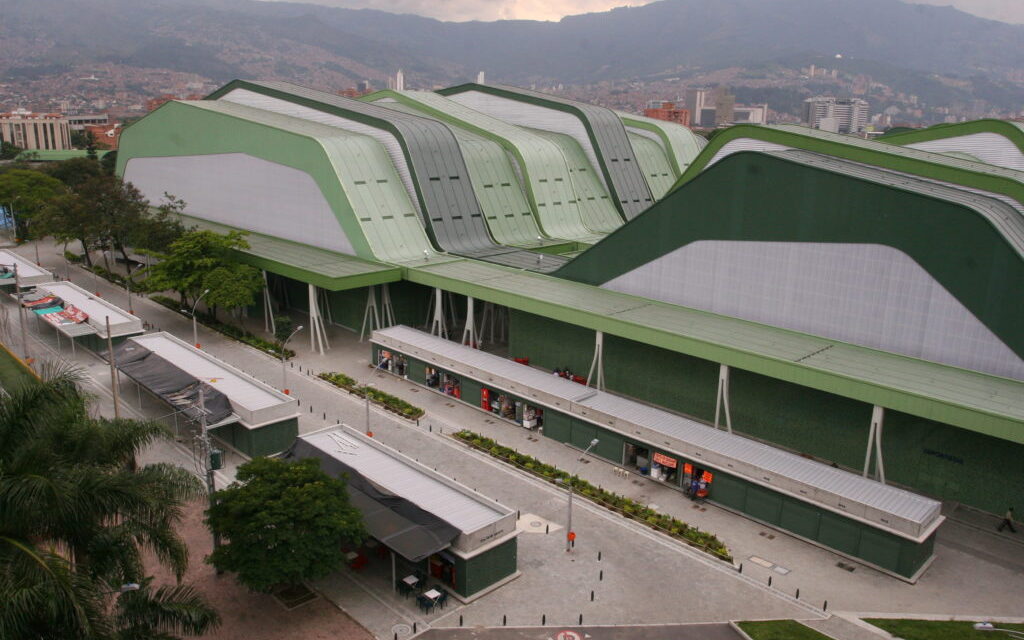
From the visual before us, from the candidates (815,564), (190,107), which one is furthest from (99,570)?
(190,107)

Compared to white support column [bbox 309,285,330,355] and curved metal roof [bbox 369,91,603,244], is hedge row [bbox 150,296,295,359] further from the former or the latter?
curved metal roof [bbox 369,91,603,244]

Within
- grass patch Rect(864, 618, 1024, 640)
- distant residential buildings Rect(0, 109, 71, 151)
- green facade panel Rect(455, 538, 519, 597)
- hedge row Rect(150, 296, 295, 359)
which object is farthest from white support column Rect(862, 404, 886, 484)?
distant residential buildings Rect(0, 109, 71, 151)

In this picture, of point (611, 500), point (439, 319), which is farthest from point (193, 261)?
point (611, 500)

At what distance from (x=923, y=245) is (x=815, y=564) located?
47.4ft

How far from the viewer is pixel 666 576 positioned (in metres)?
27.8

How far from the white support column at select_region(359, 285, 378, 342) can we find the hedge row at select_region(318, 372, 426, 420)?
7.03 metres

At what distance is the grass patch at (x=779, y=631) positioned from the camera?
2423cm

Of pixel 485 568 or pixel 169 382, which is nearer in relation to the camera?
pixel 485 568

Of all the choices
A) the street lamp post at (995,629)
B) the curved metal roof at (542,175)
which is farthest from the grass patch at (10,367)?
the street lamp post at (995,629)

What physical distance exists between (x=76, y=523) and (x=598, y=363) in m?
30.3

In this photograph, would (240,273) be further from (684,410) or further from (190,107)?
(684,410)

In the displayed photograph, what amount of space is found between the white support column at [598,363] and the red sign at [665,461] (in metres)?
8.32

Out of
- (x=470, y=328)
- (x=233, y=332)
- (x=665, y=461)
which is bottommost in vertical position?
(x=233, y=332)

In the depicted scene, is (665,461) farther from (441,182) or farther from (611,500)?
(441,182)
